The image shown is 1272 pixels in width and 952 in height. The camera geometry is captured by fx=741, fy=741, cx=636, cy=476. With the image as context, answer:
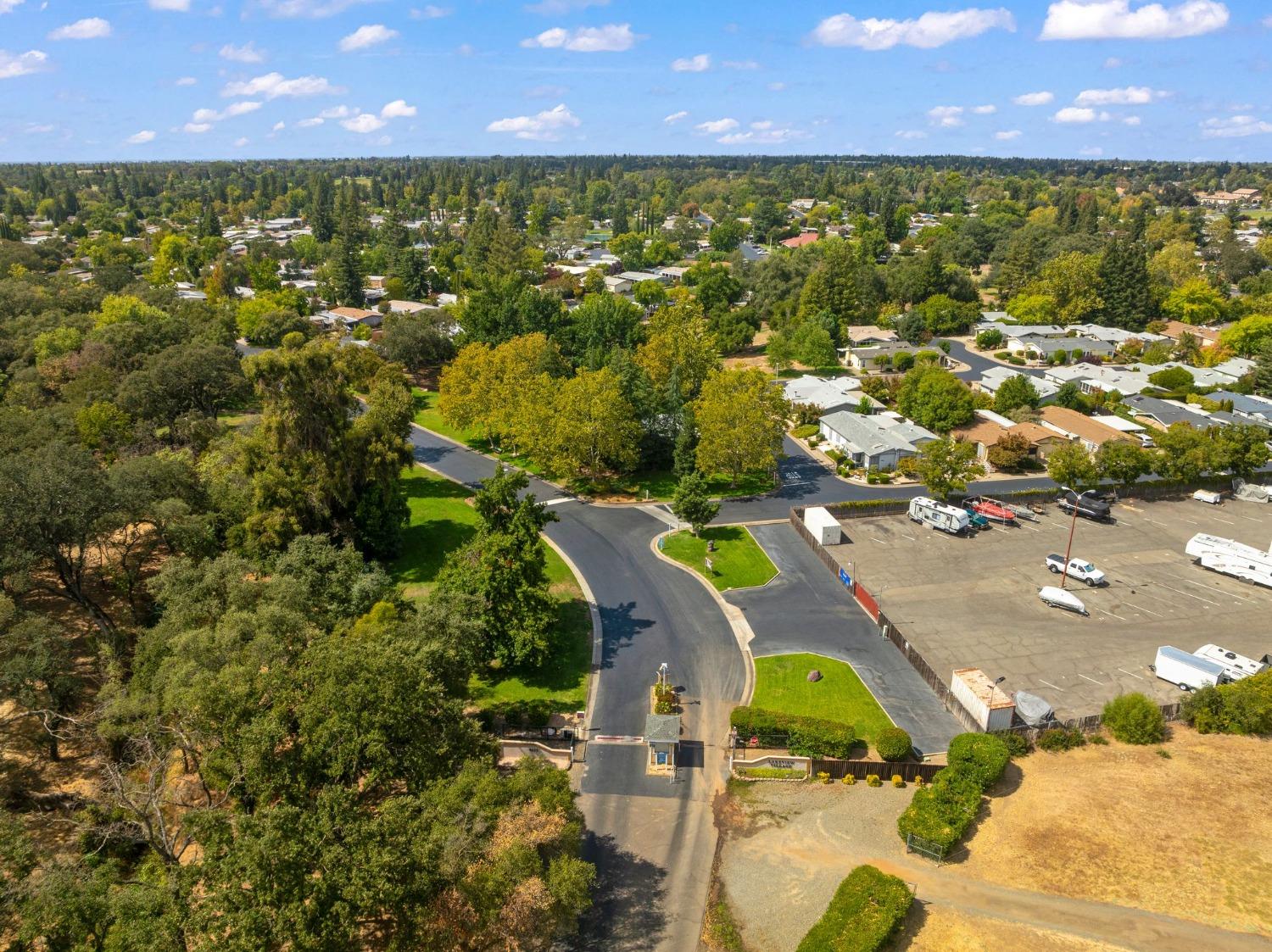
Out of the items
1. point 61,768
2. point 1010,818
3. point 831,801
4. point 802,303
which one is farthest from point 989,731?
point 802,303

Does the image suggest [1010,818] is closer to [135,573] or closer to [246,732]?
[246,732]

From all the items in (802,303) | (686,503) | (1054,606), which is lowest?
(1054,606)

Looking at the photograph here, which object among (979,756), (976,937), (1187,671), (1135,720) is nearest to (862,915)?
(976,937)

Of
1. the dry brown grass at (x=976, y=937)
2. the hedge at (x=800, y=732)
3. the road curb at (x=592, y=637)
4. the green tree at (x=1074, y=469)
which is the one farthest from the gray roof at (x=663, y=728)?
the green tree at (x=1074, y=469)

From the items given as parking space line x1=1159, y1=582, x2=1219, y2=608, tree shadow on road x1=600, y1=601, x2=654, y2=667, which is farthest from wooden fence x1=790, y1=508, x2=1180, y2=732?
tree shadow on road x1=600, y1=601, x2=654, y2=667

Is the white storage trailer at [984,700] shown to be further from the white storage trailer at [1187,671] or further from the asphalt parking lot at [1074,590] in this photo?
the white storage trailer at [1187,671]

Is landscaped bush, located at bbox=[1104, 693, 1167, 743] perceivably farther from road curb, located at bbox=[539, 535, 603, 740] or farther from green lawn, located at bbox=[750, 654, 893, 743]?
road curb, located at bbox=[539, 535, 603, 740]

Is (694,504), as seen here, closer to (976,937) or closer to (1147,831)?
(1147,831)
